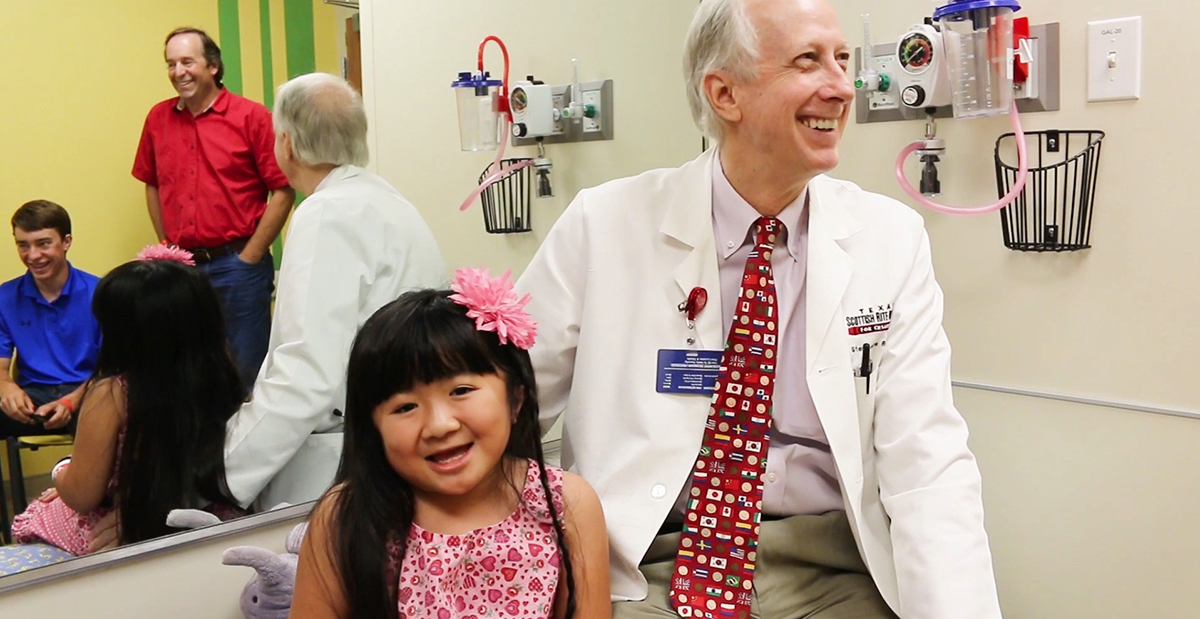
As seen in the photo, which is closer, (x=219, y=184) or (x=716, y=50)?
(x=716, y=50)

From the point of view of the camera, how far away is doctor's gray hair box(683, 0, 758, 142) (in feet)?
5.12

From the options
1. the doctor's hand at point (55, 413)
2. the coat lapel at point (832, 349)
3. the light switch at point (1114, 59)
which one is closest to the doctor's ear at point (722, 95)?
the coat lapel at point (832, 349)

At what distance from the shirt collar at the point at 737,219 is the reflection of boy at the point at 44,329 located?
0.97 m

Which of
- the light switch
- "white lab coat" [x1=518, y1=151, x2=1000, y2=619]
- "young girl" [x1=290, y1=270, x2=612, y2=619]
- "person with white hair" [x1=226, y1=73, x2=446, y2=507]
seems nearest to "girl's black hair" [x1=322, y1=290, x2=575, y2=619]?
"young girl" [x1=290, y1=270, x2=612, y2=619]

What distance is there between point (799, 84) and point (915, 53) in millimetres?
519

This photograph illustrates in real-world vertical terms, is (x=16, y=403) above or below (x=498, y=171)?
below

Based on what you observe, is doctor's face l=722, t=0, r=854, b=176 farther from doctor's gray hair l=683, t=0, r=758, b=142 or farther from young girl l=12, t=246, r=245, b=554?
young girl l=12, t=246, r=245, b=554

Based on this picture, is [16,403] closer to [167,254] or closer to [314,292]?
[167,254]

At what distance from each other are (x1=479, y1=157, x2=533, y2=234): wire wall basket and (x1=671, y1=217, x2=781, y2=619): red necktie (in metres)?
0.93

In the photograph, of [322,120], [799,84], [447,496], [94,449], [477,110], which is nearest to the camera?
[447,496]

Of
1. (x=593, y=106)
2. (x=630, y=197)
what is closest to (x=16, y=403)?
(x=630, y=197)

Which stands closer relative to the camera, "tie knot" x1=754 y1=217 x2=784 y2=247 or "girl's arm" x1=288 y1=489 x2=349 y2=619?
"girl's arm" x1=288 y1=489 x2=349 y2=619

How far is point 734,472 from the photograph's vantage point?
5.01 ft

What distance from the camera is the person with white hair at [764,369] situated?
1509 mm
